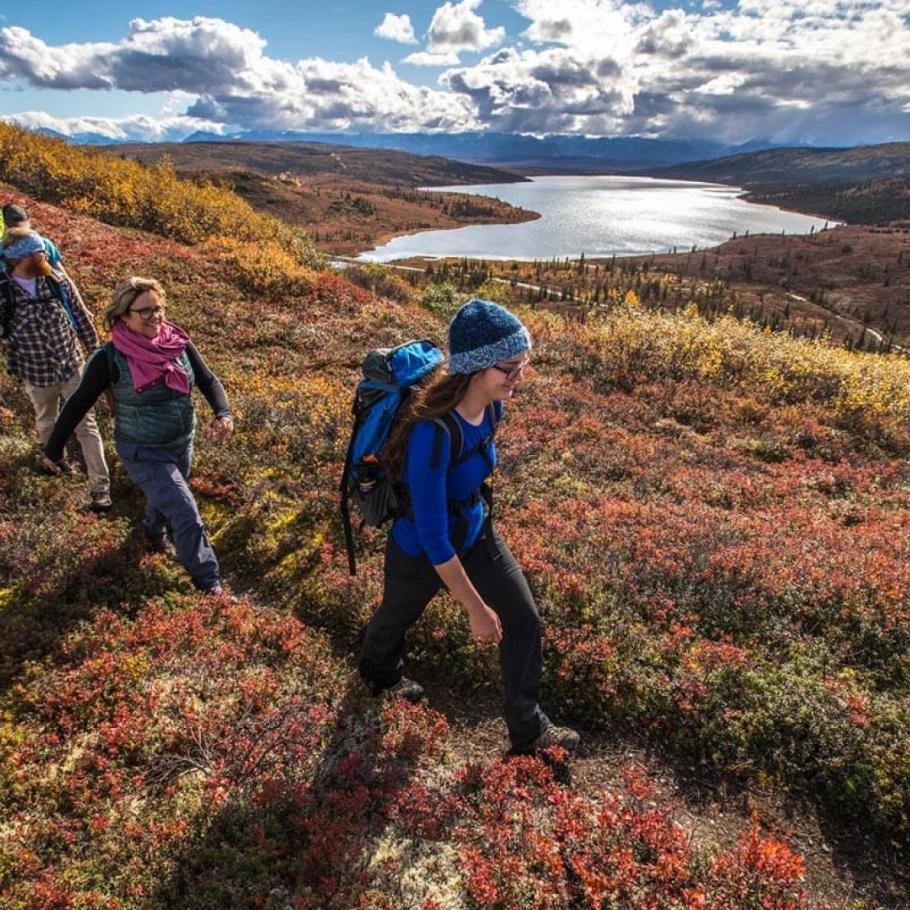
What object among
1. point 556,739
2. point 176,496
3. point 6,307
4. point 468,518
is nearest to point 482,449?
point 468,518

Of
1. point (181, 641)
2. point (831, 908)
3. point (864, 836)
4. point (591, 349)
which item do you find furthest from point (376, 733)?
point (591, 349)

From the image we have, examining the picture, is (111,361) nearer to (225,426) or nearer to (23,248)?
(225,426)

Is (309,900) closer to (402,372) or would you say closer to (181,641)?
(181,641)

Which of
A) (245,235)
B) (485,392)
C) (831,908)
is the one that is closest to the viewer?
(485,392)

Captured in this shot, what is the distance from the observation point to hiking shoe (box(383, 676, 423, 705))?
538cm

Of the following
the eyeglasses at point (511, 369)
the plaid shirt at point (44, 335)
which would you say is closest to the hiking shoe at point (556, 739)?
the eyeglasses at point (511, 369)

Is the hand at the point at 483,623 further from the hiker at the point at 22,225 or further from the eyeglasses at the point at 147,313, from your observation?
the hiker at the point at 22,225

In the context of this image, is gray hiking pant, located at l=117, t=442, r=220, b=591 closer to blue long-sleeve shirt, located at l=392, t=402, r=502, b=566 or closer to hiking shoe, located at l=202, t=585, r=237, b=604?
hiking shoe, located at l=202, t=585, r=237, b=604

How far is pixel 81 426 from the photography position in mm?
6969

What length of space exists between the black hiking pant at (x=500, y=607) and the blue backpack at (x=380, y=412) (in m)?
0.40

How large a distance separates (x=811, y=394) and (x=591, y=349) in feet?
20.3

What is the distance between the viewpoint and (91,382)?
5391 millimetres

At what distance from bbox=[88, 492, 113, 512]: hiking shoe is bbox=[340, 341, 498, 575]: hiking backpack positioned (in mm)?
4858

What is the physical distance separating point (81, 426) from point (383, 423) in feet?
16.8
